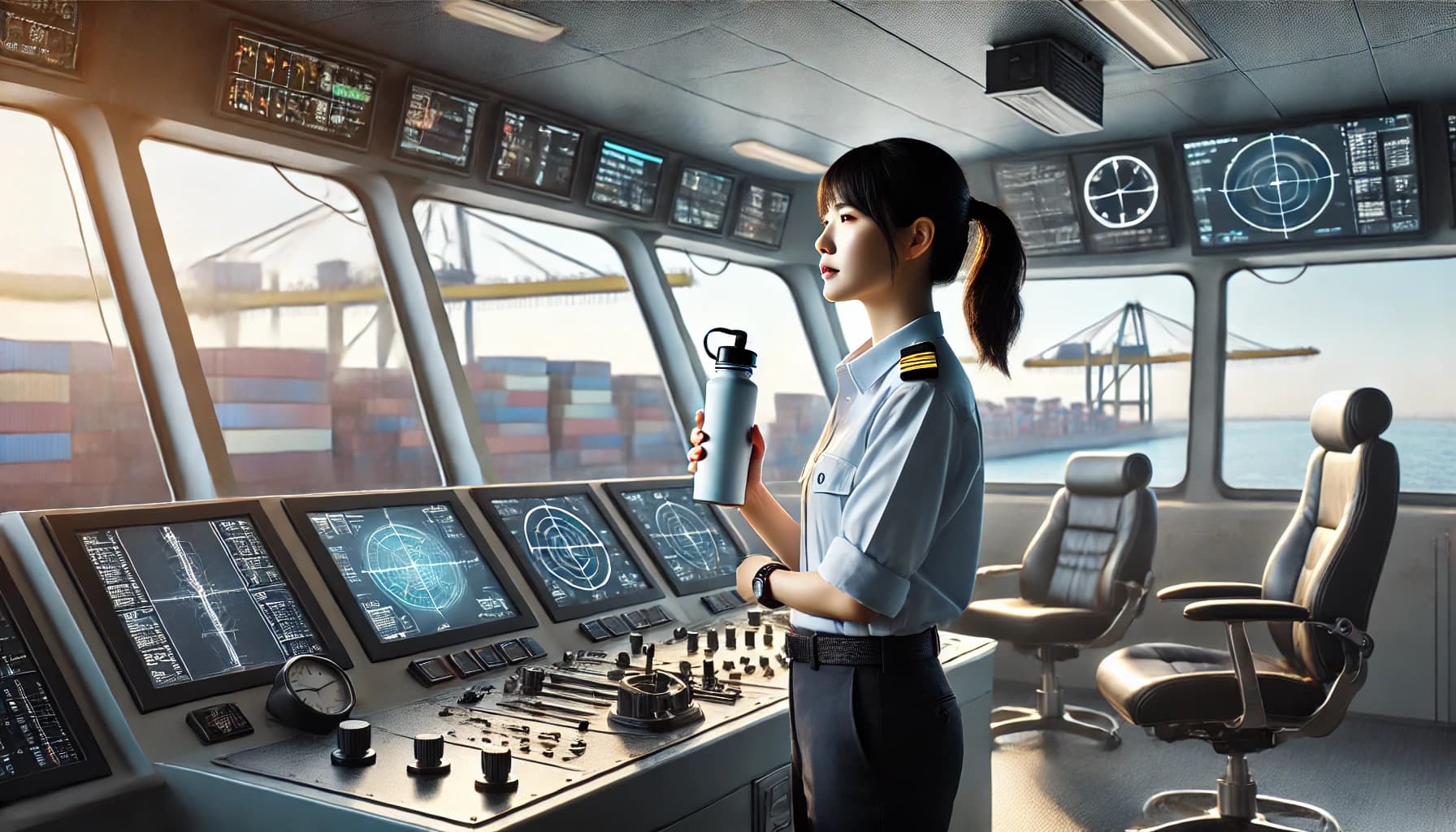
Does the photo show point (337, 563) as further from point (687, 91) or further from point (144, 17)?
point (687, 91)

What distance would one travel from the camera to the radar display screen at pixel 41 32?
246 cm

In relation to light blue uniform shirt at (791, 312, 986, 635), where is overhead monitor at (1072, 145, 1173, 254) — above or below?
above

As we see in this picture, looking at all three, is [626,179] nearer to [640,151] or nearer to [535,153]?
→ [640,151]

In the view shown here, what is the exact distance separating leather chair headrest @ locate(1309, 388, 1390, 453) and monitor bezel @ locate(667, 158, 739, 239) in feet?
8.11

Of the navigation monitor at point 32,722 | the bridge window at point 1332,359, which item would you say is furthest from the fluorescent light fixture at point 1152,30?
the navigation monitor at point 32,722

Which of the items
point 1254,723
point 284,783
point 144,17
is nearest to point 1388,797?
point 1254,723

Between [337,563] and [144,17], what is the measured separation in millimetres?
1471

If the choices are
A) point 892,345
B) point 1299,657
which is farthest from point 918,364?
point 1299,657

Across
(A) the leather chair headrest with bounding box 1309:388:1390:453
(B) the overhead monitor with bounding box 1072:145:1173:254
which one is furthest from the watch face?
(A) the leather chair headrest with bounding box 1309:388:1390:453

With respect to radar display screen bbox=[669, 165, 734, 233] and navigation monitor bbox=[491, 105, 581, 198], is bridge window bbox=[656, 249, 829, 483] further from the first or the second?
navigation monitor bbox=[491, 105, 581, 198]

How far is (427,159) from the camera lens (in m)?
3.48

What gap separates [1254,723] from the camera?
9.37 feet

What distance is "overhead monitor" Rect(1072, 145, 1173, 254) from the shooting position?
15.1ft

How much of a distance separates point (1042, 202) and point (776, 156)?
1.22 metres
